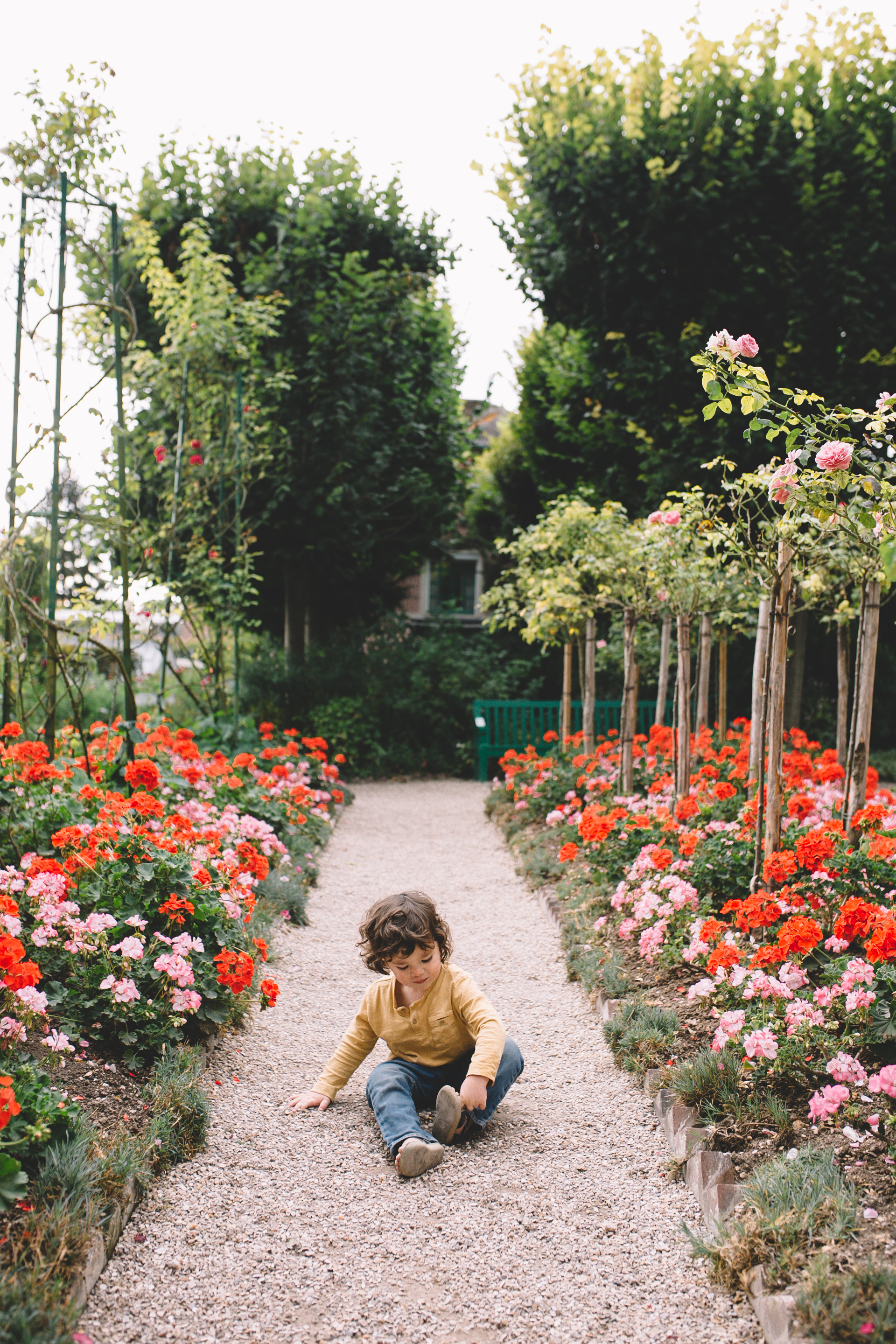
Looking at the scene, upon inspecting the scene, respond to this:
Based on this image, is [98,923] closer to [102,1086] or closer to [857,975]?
[102,1086]

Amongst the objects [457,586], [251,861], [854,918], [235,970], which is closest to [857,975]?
[854,918]

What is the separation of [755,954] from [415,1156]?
54.1 inches

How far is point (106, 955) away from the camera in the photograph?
8.96 feet

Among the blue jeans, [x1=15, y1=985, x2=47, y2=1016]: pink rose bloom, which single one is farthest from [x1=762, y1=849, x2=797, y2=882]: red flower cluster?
[x1=15, y1=985, x2=47, y2=1016]: pink rose bloom

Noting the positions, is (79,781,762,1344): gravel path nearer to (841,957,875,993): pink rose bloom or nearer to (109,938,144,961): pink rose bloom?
(109,938,144,961): pink rose bloom

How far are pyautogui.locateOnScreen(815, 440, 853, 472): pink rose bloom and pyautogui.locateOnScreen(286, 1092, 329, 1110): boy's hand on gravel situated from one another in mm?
2490

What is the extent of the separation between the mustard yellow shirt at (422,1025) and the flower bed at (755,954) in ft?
2.07

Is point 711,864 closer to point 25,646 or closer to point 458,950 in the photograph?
point 458,950

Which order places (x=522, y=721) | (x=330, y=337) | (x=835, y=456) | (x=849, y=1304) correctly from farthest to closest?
(x=522, y=721), (x=330, y=337), (x=835, y=456), (x=849, y=1304)

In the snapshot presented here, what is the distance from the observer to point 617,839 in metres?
4.88

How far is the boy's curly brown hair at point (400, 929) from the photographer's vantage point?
2605 mm

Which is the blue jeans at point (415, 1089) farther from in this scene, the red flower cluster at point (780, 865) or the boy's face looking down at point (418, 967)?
the red flower cluster at point (780, 865)

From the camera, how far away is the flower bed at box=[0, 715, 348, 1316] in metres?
2.03

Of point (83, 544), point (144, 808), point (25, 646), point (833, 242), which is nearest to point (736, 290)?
point (833, 242)
